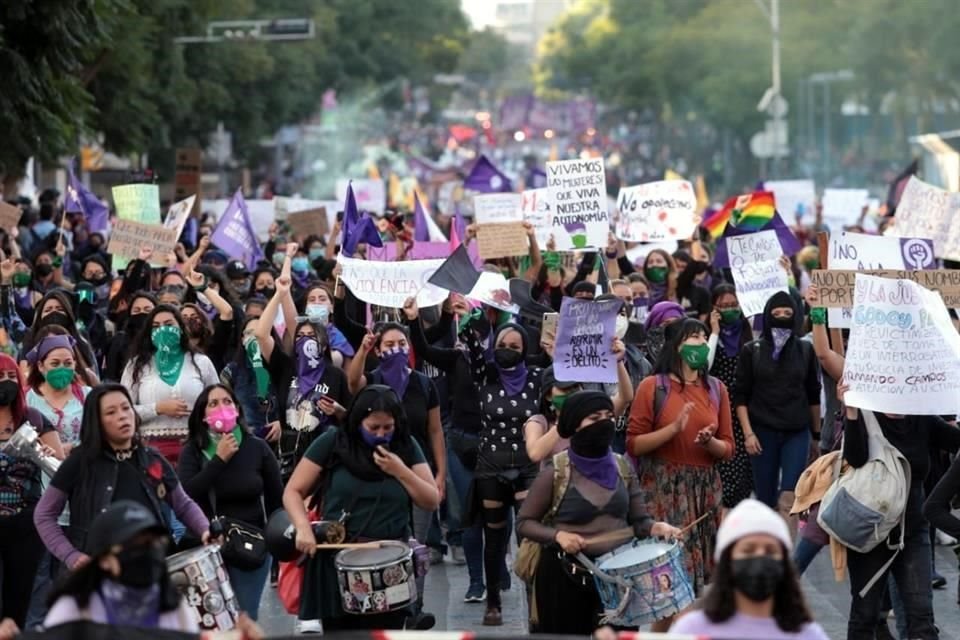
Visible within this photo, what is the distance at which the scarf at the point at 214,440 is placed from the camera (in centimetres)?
884

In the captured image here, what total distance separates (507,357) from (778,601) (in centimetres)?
478

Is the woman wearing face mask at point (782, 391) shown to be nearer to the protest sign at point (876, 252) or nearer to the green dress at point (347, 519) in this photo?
the protest sign at point (876, 252)

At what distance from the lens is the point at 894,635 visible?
10445 mm

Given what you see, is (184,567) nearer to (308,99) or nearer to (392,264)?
(392,264)

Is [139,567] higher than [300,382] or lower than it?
lower

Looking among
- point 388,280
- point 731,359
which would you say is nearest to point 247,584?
point 388,280

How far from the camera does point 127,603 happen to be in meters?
6.21

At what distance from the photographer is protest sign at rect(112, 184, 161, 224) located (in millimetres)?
19234

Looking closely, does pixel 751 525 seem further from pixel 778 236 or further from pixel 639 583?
pixel 778 236

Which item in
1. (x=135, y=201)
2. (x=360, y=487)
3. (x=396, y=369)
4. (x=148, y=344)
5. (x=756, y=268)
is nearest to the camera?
(x=360, y=487)

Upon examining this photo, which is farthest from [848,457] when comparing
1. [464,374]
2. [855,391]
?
[464,374]

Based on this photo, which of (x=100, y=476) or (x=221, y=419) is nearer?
(x=100, y=476)

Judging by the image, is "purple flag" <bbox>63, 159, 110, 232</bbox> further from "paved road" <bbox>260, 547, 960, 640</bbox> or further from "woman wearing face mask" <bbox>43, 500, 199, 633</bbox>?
"woman wearing face mask" <bbox>43, 500, 199, 633</bbox>

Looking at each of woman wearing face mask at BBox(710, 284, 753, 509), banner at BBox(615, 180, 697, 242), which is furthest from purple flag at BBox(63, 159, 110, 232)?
woman wearing face mask at BBox(710, 284, 753, 509)
